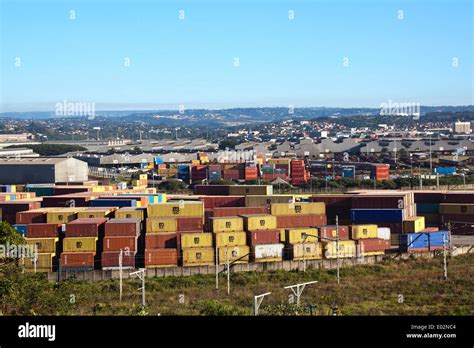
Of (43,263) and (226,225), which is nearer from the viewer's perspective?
(43,263)

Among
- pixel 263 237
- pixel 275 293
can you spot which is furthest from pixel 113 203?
pixel 275 293

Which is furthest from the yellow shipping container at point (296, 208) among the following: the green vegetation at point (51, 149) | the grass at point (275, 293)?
the green vegetation at point (51, 149)

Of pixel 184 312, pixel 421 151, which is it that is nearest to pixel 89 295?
pixel 184 312

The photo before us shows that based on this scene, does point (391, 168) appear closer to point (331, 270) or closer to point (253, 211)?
point (253, 211)

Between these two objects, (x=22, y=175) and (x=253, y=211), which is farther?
(x=22, y=175)

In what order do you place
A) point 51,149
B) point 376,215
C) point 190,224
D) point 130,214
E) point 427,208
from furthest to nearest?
point 51,149
point 427,208
point 376,215
point 130,214
point 190,224

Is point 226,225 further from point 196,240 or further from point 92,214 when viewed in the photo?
point 92,214
